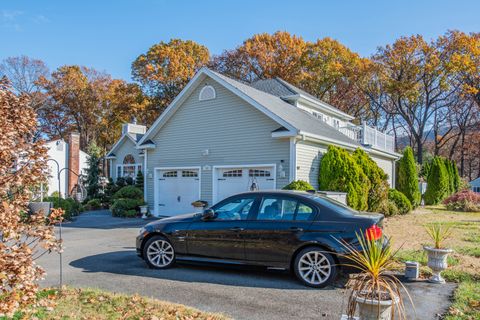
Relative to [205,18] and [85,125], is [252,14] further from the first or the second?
[85,125]

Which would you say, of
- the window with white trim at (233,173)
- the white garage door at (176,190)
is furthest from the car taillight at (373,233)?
the white garage door at (176,190)

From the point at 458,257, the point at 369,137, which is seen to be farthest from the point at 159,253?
the point at 369,137

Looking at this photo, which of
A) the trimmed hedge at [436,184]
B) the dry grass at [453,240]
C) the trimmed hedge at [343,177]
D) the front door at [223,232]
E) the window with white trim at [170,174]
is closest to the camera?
the front door at [223,232]

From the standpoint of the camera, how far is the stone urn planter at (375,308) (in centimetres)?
341

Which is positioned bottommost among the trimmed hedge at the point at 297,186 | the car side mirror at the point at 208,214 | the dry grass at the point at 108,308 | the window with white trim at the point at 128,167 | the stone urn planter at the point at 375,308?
the dry grass at the point at 108,308

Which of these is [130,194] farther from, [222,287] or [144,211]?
[222,287]

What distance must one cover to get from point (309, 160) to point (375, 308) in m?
10.8

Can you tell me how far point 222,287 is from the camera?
606cm

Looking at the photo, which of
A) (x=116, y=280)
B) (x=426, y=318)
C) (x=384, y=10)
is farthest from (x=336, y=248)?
(x=384, y=10)

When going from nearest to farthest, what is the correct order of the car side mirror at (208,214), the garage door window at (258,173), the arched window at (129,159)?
1. the car side mirror at (208,214)
2. the garage door window at (258,173)
3. the arched window at (129,159)

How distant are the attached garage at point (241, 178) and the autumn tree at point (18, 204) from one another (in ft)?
33.5

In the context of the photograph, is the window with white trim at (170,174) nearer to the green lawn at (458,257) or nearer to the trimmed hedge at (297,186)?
the trimmed hedge at (297,186)

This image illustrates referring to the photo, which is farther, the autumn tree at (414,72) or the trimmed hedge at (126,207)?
the autumn tree at (414,72)

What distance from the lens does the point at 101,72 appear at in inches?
1601
